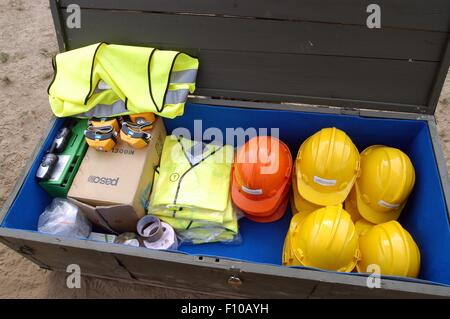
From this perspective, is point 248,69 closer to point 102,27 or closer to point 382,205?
point 102,27

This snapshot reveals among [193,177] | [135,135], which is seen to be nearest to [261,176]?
[193,177]

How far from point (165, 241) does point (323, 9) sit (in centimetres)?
138

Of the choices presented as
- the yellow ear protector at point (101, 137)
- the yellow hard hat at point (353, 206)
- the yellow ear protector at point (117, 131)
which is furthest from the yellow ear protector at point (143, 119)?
the yellow hard hat at point (353, 206)

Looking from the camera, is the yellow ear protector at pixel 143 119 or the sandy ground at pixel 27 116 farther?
the sandy ground at pixel 27 116

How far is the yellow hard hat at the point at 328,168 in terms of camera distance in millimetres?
1910

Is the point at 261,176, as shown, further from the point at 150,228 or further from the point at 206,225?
the point at 150,228

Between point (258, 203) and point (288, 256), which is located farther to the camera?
point (258, 203)

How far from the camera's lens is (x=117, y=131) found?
2.14m

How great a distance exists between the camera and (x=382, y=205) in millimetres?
1974

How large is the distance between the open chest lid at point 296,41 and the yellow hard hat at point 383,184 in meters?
0.30

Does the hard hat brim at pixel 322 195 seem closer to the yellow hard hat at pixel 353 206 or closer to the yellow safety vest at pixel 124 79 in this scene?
the yellow hard hat at pixel 353 206
